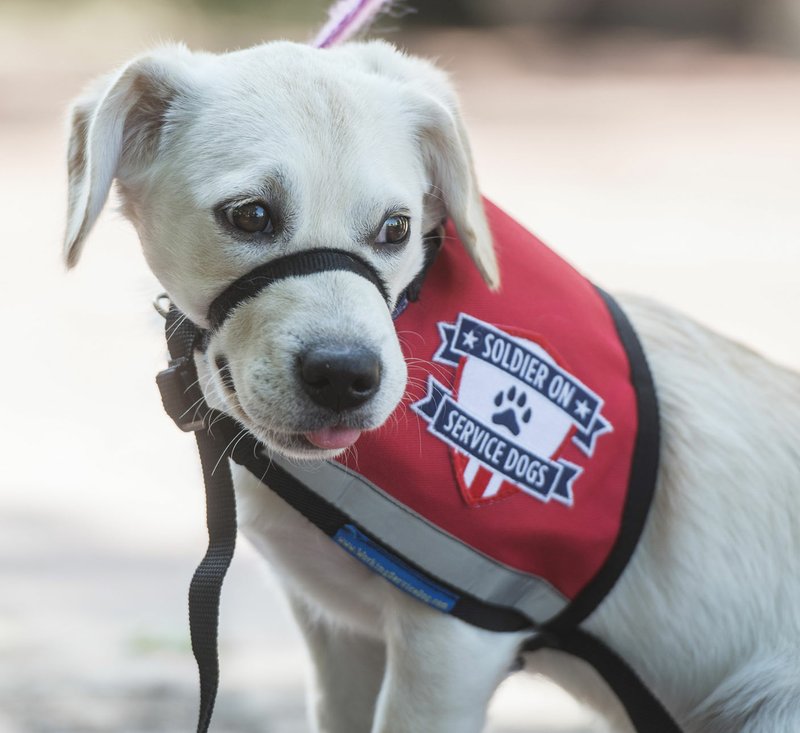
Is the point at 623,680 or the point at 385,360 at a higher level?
the point at 385,360

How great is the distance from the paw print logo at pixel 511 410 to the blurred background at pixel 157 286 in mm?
789

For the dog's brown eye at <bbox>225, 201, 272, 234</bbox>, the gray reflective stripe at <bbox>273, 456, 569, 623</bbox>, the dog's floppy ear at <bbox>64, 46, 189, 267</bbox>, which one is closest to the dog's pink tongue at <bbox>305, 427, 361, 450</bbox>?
the gray reflective stripe at <bbox>273, 456, 569, 623</bbox>

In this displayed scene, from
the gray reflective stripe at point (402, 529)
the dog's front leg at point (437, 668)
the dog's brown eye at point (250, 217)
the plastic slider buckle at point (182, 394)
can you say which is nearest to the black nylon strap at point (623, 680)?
the dog's front leg at point (437, 668)

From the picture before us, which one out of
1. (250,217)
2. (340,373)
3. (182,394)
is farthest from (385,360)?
(182,394)

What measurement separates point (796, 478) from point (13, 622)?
2.69 m

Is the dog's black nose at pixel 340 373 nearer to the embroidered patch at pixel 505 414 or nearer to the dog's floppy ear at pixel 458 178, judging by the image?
the embroidered patch at pixel 505 414

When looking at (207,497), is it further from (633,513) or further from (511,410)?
(633,513)

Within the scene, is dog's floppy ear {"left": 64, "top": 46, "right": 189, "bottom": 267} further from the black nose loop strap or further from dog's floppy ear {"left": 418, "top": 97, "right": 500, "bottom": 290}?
dog's floppy ear {"left": 418, "top": 97, "right": 500, "bottom": 290}

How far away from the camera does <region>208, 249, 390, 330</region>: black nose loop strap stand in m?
2.17

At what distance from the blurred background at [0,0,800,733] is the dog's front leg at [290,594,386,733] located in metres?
0.13

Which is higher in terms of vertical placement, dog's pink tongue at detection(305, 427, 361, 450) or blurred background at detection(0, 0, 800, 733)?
dog's pink tongue at detection(305, 427, 361, 450)

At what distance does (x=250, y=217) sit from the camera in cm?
218

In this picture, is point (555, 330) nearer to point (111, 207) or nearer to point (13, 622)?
point (111, 207)

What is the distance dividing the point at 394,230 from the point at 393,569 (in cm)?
66
